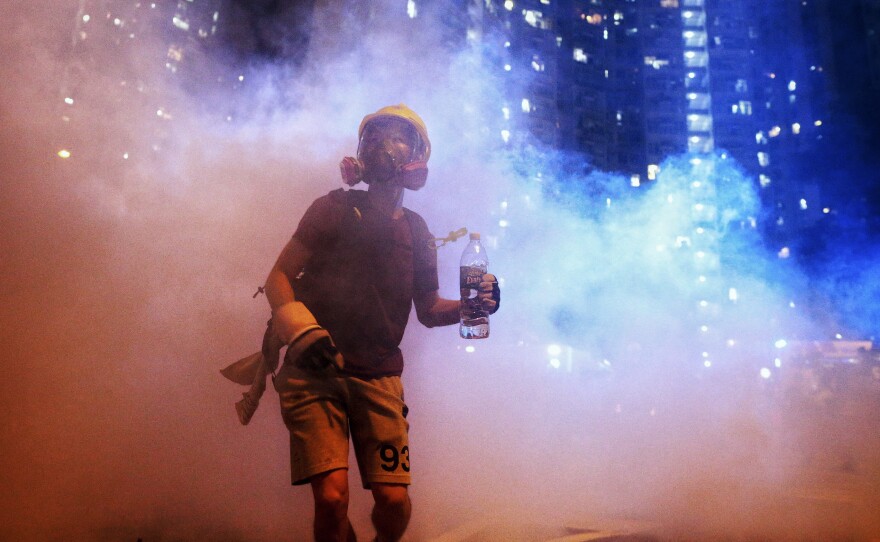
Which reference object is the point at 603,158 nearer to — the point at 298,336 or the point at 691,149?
the point at 691,149

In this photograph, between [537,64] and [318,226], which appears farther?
[537,64]

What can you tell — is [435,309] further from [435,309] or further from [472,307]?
[472,307]

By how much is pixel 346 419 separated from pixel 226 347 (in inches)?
102

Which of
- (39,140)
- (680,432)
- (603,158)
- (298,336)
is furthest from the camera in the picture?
(603,158)

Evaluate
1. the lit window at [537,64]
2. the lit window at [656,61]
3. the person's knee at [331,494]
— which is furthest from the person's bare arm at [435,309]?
the lit window at [656,61]

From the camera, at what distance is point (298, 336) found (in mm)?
1933

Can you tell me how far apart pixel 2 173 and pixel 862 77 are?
182 feet

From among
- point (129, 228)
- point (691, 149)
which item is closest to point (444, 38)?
point (129, 228)

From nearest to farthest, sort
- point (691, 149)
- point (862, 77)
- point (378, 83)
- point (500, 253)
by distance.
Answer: point (378, 83) < point (500, 253) < point (862, 77) < point (691, 149)

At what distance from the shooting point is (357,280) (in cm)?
230

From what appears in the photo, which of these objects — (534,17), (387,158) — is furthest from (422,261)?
(534,17)

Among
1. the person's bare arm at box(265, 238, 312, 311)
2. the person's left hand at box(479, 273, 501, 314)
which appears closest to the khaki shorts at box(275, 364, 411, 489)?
the person's bare arm at box(265, 238, 312, 311)

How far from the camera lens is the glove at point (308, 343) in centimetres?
192

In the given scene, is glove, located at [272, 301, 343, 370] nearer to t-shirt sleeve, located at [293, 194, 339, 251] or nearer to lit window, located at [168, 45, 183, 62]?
t-shirt sleeve, located at [293, 194, 339, 251]
